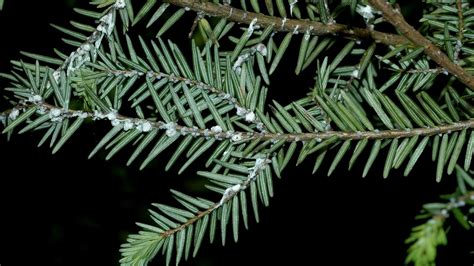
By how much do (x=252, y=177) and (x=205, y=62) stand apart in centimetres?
12

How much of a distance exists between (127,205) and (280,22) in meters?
0.89

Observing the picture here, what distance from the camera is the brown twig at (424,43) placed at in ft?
1.79

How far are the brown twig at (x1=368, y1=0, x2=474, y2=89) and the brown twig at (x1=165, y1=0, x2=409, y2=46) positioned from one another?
2 cm

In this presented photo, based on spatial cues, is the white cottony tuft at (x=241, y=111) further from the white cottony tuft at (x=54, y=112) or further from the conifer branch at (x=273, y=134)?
the white cottony tuft at (x=54, y=112)

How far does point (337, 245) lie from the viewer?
45.6 inches

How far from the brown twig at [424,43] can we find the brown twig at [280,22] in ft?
0.06

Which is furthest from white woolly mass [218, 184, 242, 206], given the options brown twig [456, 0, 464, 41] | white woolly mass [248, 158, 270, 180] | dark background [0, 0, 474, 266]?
dark background [0, 0, 474, 266]

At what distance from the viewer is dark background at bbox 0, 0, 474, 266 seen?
104 cm

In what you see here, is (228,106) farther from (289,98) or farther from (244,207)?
(289,98)

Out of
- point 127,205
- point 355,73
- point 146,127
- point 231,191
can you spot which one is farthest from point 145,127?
point 127,205

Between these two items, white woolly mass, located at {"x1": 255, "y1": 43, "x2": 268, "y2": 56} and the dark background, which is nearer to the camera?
white woolly mass, located at {"x1": 255, "y1": 43, "x2": 268, "y2": 56}

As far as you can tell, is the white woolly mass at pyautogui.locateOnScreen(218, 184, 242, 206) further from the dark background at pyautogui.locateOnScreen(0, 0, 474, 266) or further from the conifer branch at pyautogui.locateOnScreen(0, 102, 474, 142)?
the dark background at pyautogui.locateOnScreen(0, 0, 474, 266)

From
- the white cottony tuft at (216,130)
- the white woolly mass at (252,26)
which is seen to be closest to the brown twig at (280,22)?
the white woolly mass at (252,26)

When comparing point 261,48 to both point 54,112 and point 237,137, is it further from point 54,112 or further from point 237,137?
point 54,112
